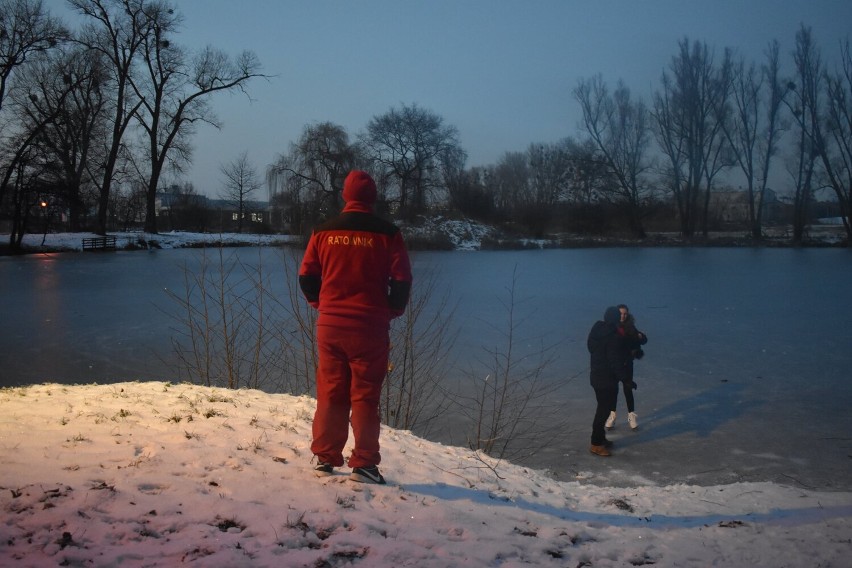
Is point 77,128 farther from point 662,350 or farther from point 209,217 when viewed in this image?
point 662,350

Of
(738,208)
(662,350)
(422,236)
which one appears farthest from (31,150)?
(738,208)

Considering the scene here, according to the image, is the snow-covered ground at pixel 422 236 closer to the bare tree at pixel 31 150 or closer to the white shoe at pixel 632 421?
the bare tree at pixel 31 150

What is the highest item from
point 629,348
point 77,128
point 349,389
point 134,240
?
point 77,128

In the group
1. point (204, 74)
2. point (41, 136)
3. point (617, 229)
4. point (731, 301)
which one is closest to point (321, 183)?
point (731, 301)

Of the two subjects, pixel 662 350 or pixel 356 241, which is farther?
pixel 662 350

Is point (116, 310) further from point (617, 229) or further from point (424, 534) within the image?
point (617, 229)

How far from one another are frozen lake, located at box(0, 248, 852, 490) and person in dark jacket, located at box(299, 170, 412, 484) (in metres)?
3.07

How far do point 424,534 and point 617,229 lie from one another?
49178mm

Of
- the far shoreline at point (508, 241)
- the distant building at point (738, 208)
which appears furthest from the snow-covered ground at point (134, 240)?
the distant building at point (738, 208)

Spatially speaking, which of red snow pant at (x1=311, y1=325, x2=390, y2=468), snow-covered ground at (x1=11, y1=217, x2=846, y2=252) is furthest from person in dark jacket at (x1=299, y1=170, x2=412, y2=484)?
snow-covered ground at (x1=11, y1=217, x2=846, y2=252)

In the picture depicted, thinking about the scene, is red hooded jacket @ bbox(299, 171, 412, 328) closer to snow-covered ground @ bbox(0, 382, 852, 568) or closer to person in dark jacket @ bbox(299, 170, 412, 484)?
person in dark jacket @ bbox(299, 170, 412, 484)

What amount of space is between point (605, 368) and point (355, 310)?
166 inches

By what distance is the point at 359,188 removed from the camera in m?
3.56

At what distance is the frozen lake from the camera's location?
6.45 m
